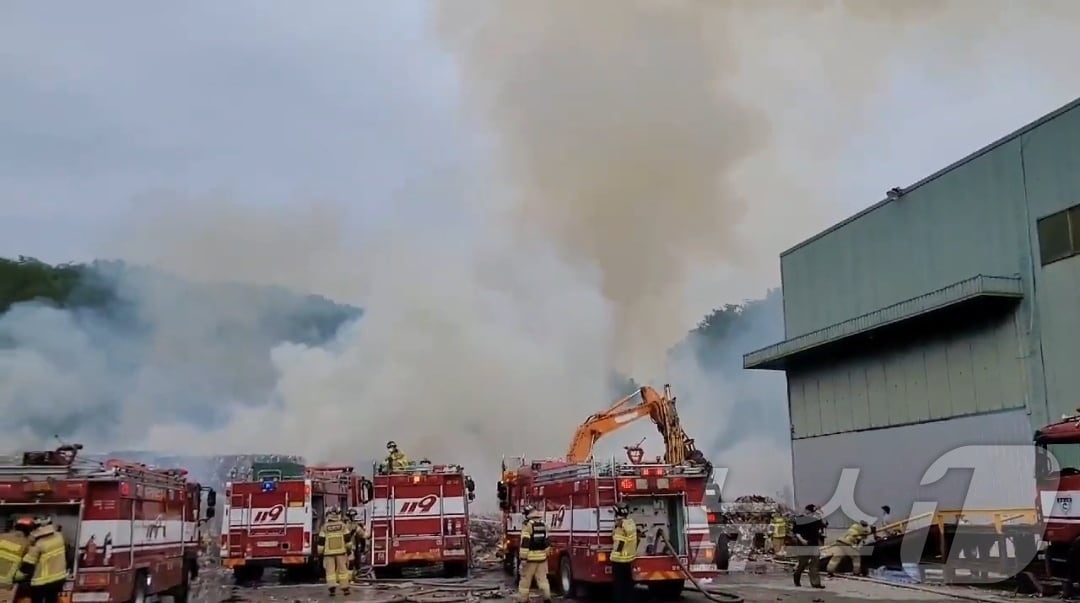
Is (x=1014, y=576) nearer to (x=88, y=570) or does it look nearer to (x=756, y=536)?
(x=756, y=536)

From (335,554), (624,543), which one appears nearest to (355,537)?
(335,554)

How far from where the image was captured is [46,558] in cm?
1055

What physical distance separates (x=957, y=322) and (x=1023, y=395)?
2796 mm

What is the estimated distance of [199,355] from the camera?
35906 millimetres

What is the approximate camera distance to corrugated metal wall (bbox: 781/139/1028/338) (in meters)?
22.7

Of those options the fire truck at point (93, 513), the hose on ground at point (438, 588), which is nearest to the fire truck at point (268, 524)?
the hose on ground at point (438, 588)

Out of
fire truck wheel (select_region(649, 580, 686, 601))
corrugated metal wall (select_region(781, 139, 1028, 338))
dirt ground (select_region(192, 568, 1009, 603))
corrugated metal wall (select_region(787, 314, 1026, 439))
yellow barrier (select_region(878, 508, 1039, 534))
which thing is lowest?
dirt ground (select_region(192, 568, 1009, 603))

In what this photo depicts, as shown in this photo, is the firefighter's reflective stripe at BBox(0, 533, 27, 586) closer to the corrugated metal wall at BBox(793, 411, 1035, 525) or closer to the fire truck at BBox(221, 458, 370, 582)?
the fire truck at BBox(221, 458, 370, 582)

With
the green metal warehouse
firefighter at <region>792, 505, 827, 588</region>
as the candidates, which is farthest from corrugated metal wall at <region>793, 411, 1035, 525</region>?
firefighter at <region>792, 505, 827, 588</region>

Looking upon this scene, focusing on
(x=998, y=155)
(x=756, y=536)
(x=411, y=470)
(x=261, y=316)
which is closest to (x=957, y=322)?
(x=998, y=155)

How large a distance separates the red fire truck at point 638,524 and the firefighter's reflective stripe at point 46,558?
749cm

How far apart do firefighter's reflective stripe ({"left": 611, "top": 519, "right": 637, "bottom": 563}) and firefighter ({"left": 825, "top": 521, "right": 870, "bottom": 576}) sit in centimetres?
726

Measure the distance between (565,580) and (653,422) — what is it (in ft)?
27.4

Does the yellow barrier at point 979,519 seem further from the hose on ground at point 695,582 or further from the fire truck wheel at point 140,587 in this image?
the fire truck wheel at point 140,587
